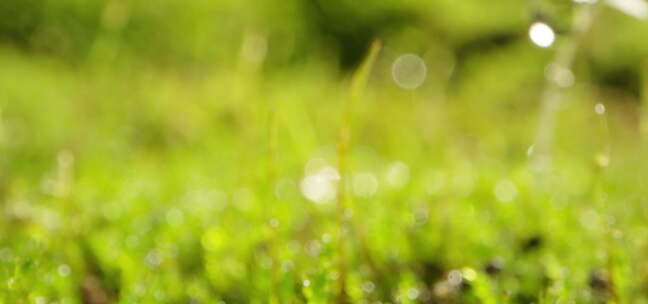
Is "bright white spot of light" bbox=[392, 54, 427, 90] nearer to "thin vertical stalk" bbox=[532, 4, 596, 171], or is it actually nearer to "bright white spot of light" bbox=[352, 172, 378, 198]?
"bright white spot of light" bbox=[352, 172, 378, 198]

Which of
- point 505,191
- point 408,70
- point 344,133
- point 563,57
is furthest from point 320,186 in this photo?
point 408,70

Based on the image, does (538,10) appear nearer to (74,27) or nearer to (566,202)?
(566,202)

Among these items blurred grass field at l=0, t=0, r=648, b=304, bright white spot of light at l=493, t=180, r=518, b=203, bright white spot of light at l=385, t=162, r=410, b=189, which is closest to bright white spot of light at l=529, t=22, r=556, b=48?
blurred grass field at l=0, t=0, r=648, b=304

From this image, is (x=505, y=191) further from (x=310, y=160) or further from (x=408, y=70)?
(x=408, y=70)

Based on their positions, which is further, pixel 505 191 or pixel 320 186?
pixel 320 186

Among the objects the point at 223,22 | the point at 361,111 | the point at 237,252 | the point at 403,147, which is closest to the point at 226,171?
the point at 403,147
